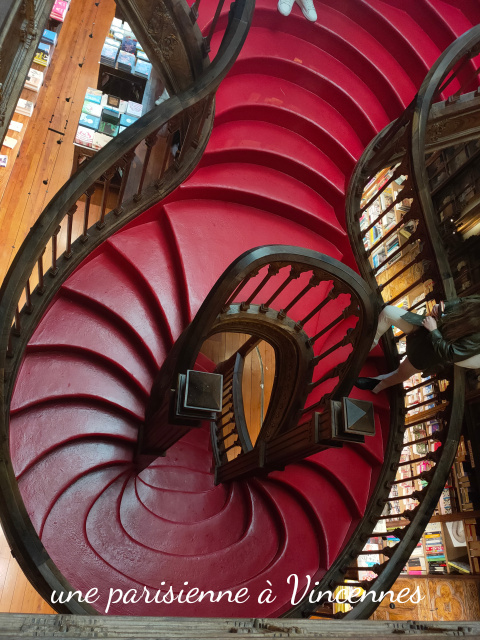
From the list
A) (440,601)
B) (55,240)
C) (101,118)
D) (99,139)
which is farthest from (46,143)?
(440,601)

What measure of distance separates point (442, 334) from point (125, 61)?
3.99 meters

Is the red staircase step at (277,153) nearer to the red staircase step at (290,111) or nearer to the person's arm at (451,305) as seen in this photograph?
the red staircase step at (290,111)

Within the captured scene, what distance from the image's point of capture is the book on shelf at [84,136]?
12.6ft

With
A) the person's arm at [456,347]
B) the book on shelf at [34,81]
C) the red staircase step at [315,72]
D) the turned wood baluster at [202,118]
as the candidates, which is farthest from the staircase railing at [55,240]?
the book on shelf at [34,81]

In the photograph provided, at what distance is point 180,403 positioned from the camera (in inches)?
81.8

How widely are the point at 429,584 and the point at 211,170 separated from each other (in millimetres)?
4581

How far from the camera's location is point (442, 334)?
2414mm


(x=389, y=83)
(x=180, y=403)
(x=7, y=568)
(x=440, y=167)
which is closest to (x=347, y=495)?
(x=180, y=403)

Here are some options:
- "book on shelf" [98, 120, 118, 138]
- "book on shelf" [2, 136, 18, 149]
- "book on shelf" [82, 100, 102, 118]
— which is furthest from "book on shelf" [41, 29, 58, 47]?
"book on shelf" [98, 120, 118, 138]

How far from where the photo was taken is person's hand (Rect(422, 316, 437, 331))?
246 centimetres

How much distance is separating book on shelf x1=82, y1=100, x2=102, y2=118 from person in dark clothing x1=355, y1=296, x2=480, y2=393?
3.16 meters

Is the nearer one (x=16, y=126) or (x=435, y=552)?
(x=16, y=126)

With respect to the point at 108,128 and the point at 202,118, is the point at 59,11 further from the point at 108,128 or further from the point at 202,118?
the point at 202,118

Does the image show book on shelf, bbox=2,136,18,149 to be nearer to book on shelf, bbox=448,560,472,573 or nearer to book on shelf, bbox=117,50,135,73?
→ book on shelf, bbox=117,50,135,73
